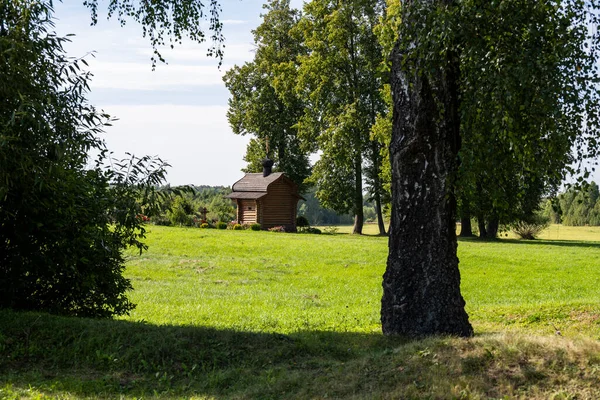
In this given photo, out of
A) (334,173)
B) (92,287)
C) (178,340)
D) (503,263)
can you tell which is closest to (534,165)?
(178,340)

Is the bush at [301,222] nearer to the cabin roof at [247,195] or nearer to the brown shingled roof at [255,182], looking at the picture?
the brown shingled roof at [255,182]

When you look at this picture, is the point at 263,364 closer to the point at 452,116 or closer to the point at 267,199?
the point at 452,116

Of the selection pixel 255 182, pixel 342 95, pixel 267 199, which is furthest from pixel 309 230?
pixel 342 95

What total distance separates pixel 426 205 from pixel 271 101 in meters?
43.5

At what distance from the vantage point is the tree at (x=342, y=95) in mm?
39312

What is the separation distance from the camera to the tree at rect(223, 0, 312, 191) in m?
50.7

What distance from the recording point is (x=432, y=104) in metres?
8.79

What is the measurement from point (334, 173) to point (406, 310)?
1318 inches

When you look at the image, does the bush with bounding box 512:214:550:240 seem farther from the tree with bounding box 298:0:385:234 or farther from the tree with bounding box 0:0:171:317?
the tree with bounding box 0:0:171:317

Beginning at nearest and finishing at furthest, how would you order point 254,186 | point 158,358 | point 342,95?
point 158,358 → point 342,95 → point 254,186

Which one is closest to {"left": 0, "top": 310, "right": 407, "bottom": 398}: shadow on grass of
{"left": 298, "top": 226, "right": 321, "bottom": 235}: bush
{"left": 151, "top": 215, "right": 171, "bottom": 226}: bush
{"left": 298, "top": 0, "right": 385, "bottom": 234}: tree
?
{"left": 298, "top": 0, "right": 385, "bottom": 234}: tree

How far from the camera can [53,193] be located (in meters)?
9.23

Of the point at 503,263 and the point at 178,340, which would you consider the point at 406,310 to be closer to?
the point at 178,340

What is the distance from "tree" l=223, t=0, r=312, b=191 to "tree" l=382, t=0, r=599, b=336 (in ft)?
131
